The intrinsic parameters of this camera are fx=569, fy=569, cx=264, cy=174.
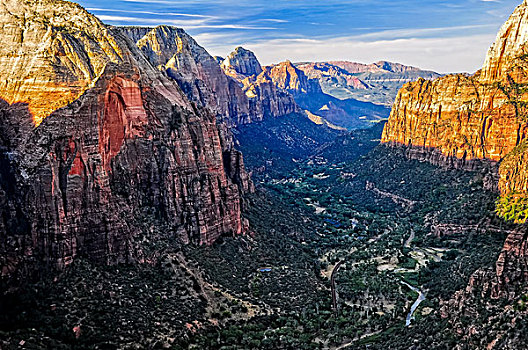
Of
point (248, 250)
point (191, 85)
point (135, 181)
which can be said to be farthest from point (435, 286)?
point (191, 85)

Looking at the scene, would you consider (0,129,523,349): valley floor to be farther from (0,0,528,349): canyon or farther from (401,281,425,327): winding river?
(401,281,425,327): winding river

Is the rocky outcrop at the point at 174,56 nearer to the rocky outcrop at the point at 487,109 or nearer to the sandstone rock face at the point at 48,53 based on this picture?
the rocky outcrop at the point at 487,109

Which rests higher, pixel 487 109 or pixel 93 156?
pixel 487 109

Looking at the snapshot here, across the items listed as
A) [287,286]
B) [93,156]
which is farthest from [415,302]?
[93,156]

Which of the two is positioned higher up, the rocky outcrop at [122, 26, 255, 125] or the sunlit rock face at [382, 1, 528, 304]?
the rocky outcrop at [122, 26, 255, 125]

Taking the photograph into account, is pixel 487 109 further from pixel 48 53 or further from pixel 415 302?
pixel 48 53

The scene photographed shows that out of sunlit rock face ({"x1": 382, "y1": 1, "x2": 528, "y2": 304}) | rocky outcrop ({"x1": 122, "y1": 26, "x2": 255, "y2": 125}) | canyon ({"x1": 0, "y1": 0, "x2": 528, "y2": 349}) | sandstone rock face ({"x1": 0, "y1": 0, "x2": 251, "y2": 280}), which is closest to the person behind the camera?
canyon ({"x1": 0, "y1": 0, "x2": 528, "y2": 349})

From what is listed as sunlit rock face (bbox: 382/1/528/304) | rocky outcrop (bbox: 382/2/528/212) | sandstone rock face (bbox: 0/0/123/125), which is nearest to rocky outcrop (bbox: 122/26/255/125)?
sunlit rock face (bbox: 382/1/528/304)

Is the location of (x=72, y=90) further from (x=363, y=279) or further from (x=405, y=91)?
(x=405, y=91)
